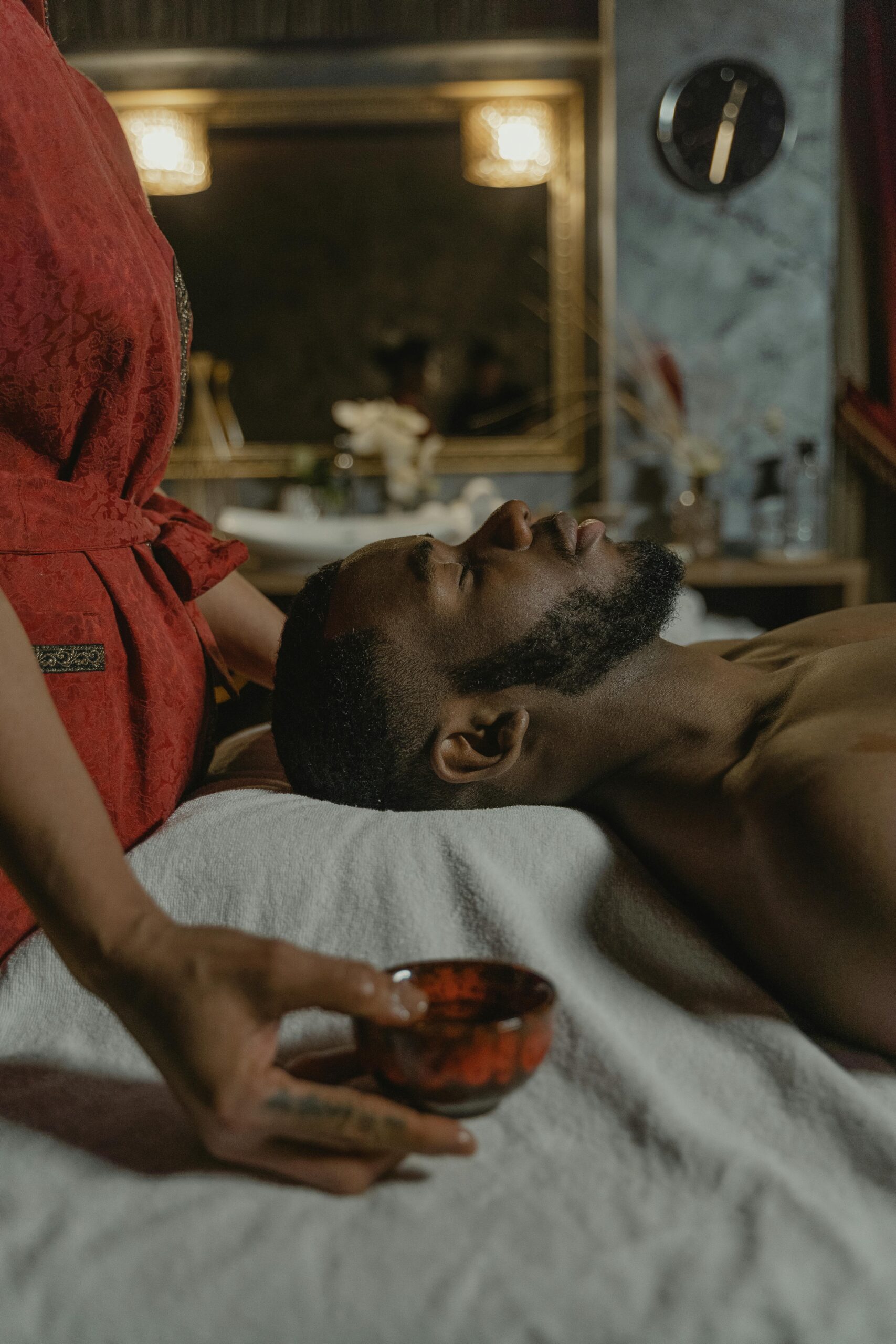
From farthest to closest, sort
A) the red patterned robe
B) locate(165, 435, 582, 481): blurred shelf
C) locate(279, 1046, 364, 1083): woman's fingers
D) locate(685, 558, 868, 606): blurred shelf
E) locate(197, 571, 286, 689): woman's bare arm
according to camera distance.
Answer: locate(165, 435, 582, 481): blurred shelf
locate(685, 558, 868, 606): blurred shelf
locate(197, 571, 286, 689): woman's bare arm
the red patterned robe
locate(279, 1046, 364, 1083): woman's fingers

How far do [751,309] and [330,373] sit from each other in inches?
59.8

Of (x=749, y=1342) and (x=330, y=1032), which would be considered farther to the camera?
(x=330, y=1032)

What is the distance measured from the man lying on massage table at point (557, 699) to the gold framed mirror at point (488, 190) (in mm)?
2640

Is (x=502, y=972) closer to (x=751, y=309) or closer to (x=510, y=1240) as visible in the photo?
(x=510, y=1240)

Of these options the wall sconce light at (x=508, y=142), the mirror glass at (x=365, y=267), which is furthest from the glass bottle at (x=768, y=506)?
the wall sconce light at (x=508, y=142)

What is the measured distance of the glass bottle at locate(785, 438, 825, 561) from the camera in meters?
3.64

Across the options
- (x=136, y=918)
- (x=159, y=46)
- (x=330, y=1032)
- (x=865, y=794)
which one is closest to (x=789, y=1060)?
(x=865, y=794)

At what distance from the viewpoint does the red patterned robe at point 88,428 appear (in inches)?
38.9

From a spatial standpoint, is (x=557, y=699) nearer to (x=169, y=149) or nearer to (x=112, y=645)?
(x=112, y=645)

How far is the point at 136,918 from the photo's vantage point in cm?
73

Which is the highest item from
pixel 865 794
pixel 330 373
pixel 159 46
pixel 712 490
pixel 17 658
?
pixel 159 46

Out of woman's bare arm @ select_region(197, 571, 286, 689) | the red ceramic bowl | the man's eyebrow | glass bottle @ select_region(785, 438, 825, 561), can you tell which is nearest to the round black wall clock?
glass bottle @ select_region(785, 438, 825, 561)

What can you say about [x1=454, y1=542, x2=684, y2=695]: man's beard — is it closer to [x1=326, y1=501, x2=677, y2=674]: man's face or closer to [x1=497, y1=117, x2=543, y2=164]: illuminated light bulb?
[x1=326, y1=501, x2=677, y2=674]: man's face

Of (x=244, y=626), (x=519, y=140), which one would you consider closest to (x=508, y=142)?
(x=519, y=140)
